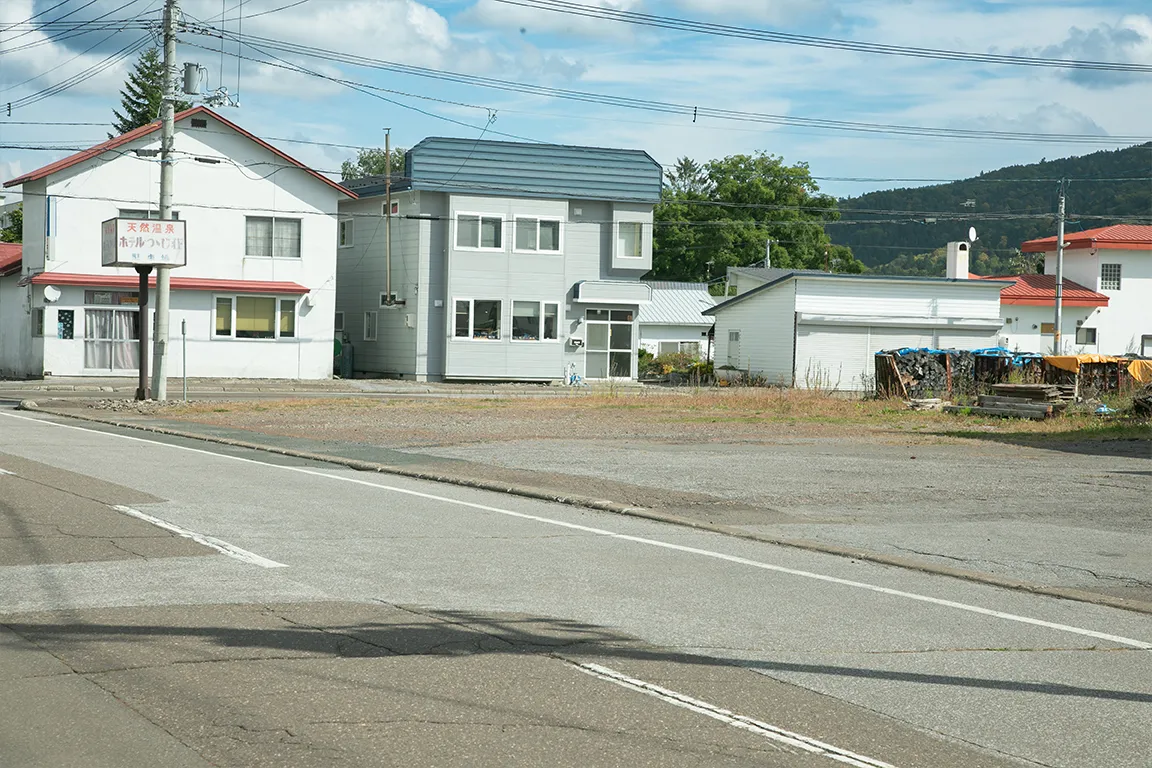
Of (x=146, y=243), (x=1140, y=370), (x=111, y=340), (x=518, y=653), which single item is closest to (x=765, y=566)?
(x=518, y=653)

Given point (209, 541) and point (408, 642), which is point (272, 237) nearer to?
point (209, 541)

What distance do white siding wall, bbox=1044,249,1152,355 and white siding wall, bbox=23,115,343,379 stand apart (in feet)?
136

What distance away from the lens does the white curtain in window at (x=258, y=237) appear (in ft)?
146

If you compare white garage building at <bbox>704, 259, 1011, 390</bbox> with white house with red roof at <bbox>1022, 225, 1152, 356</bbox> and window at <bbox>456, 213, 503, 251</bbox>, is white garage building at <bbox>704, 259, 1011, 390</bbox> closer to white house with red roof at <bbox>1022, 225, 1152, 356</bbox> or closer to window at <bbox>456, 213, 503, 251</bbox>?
window at <bbox>456, 213, 503, 251</bbox>

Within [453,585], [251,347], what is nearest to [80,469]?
[453,585]

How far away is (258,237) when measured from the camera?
4462 cm

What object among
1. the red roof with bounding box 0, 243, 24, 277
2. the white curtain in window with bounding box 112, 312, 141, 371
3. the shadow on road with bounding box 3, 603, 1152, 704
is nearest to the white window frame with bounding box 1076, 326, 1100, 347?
the white curtain in window with bounding box 112, 312, 141, 371

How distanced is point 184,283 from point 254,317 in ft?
8.97

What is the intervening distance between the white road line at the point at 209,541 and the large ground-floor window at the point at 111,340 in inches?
1239

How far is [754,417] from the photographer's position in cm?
3030

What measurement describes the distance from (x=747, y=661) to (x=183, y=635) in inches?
125

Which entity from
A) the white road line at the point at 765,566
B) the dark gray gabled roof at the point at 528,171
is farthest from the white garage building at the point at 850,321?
the white road line at the point at 765,566

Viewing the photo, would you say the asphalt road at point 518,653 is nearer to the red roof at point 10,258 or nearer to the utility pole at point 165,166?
the utility pole at point 165,166

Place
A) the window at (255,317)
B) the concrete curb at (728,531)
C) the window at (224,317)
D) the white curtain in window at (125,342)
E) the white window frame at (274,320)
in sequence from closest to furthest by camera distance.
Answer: the concrete curb at (728,531) → the white curtain in window at (125,342) → the white window frame at (274,320) → the window at (224,317) → the window at (255,317)
